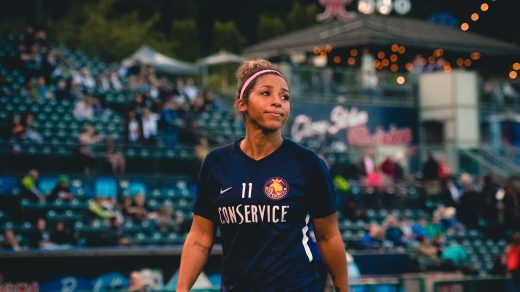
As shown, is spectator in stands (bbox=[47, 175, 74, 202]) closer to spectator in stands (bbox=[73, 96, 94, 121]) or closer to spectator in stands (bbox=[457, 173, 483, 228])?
spectator in stands (bbox=[73, 96, 94, 121])

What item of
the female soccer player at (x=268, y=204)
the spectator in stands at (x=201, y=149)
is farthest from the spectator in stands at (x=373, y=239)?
the female soccer player at (x=268, y=204)

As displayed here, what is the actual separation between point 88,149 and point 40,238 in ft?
12.7

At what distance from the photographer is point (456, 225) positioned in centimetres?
2642

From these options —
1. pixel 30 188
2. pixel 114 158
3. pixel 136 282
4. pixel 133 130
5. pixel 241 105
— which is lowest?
pixel 136 282

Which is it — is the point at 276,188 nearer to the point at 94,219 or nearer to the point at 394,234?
the point at 94,219

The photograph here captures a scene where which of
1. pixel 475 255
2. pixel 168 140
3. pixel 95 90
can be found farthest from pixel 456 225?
pixel 95 90

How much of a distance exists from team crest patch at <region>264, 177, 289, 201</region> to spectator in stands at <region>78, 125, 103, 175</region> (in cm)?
1629

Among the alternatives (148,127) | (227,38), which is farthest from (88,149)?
(227,38)

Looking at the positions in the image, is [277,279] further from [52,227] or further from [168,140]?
[168,140]

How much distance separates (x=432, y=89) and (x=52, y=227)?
18.7 metres

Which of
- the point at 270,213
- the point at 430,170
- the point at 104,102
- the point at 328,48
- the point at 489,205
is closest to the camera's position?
the point at 270,213

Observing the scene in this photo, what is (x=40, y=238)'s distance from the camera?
737 inches

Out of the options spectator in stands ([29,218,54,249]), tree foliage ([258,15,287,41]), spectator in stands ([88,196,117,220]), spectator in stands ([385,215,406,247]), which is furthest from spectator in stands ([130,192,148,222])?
tree foliage ([258,15,287,41])

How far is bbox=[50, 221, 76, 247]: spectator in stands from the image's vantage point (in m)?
18.9
